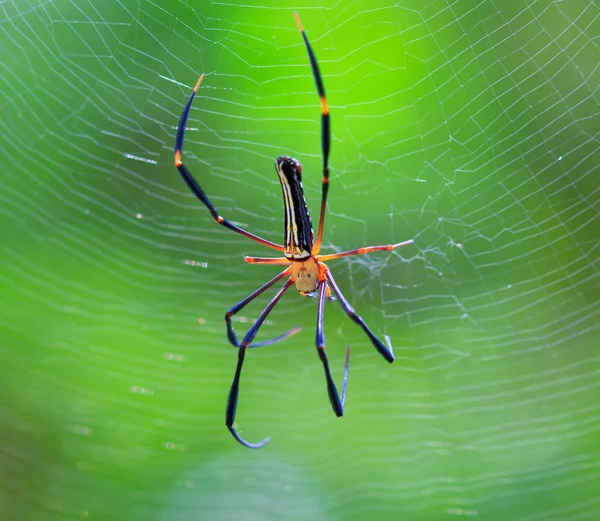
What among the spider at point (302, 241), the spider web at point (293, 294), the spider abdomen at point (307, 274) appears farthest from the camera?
the spider web at point (293, 294)

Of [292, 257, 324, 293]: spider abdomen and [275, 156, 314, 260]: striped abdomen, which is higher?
[275, 156, 314, 260]: striped abdomen

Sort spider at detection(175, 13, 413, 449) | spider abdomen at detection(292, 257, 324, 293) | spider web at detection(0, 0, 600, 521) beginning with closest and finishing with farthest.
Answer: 1. spider at detection(175, 13, 413, 449)
2. spider abdomen at detection(292, 257, 324, 293)
3. spider web at detection(0, 0, 600, 521)

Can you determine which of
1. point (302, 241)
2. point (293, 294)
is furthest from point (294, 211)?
point (293, 294)

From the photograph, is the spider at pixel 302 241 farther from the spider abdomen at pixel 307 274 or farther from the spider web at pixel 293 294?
the spider web at pixel 293 294

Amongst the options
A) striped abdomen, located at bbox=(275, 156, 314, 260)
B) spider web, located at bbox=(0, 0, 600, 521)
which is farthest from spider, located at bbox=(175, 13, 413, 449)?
spider web, located at bbox=(0, 0, 600, 521)

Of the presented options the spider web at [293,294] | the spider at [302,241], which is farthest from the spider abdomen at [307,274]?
the spider web at [293,294]

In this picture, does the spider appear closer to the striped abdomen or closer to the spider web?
the striped abdomen

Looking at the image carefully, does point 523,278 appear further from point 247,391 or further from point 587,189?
point 247,391
